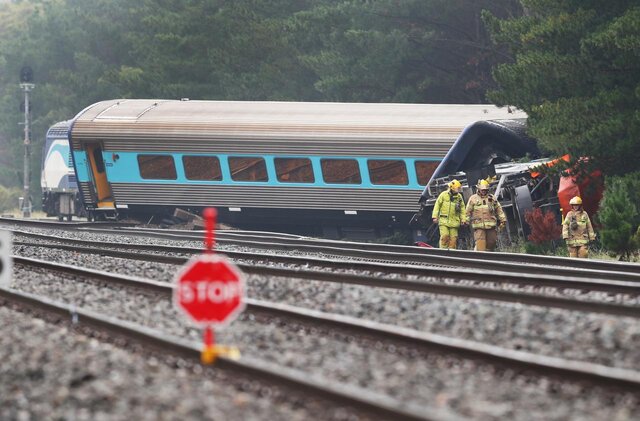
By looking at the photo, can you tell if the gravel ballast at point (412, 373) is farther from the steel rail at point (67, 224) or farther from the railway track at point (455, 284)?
the steel rail at point (67, 224)

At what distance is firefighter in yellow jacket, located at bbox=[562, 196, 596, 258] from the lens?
19.0m

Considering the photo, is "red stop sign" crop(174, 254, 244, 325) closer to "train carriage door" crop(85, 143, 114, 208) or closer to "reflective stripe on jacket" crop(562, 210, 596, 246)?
"reflective stripe on jacket" crop(562, 210, 596, 246)

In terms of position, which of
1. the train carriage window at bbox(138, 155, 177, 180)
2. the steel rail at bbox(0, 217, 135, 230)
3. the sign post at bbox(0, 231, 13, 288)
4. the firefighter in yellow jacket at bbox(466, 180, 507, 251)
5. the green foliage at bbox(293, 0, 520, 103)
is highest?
the green foliage at bbox(293, 0, 520, 103)

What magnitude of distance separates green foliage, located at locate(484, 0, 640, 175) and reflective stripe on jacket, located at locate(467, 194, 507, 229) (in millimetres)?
2372

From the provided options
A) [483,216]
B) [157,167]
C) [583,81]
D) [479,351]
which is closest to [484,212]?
[483,216]

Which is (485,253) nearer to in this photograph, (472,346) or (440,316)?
(440,316)

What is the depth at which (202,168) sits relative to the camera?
29.1 m

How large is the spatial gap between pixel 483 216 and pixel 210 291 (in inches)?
509

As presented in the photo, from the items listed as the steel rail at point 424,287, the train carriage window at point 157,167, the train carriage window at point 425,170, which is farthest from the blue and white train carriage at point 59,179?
the steel rail at point 424,287

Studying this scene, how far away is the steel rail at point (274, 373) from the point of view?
6.21 metres

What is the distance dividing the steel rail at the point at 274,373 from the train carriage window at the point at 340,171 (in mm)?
16904

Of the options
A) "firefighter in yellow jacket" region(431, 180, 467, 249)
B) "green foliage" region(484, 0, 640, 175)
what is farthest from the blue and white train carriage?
"firefighter in yellow jacket" region(431, 180, 467, 249)

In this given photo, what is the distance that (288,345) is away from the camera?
8.86 m

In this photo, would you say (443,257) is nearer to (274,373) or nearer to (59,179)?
(274,373)
